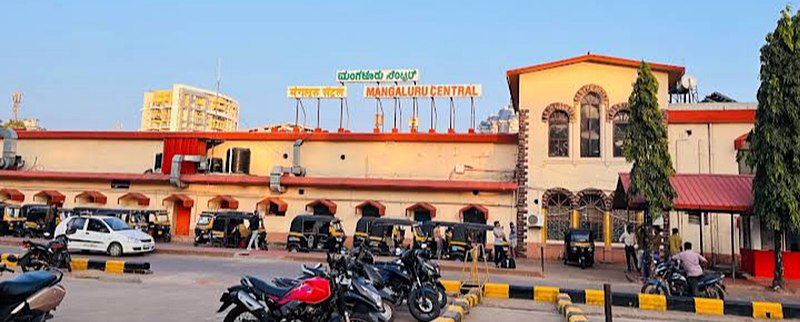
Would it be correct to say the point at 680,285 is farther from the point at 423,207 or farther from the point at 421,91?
the point at 421,91

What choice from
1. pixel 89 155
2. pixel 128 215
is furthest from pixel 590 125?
pixel 89 155

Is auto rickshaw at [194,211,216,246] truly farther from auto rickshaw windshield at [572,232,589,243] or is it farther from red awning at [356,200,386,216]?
auto rickshaw windshield at [572,232,589,243]

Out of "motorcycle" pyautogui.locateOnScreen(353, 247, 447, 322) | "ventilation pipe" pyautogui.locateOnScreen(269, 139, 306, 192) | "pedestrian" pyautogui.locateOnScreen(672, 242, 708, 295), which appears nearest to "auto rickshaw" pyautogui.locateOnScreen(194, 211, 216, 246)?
"ventilation pipe" pyautogui.locateOnScreen(269, 139, 306, 192)

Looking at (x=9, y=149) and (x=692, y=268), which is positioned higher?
(x=9, y=149)

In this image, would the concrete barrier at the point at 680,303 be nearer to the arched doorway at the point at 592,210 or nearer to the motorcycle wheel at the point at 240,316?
the motorcycle wheel at the point at 240,316

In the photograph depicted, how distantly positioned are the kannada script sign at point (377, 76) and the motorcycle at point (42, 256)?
69.6ft

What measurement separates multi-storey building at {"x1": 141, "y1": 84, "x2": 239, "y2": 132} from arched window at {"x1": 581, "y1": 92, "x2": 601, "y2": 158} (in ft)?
258

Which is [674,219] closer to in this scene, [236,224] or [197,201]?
[236,224]

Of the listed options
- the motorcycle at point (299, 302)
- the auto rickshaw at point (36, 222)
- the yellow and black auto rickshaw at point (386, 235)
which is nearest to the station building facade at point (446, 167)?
the auto rickshaw at point (36, 222)

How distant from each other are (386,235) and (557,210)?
25.9 feet

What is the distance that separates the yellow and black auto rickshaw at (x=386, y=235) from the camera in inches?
895

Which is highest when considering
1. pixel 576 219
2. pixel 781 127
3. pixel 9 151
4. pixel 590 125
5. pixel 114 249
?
pixel 590 125

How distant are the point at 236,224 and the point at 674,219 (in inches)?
759

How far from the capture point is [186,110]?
3868 inches
